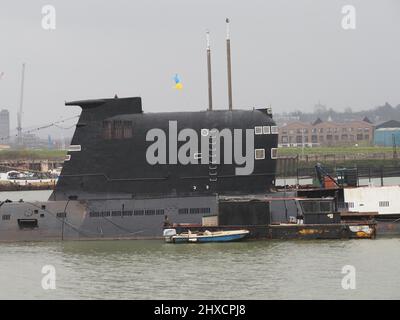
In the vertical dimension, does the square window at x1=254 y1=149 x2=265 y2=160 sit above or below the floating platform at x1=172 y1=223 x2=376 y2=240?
above

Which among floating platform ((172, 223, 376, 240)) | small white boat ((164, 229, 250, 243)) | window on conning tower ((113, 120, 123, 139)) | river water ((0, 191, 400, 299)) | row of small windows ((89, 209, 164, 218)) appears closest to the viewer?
river water ((0, 191, 400, 299))

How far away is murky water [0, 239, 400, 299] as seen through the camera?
29.9 metres

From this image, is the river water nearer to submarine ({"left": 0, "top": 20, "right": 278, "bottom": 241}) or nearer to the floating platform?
the floating platform

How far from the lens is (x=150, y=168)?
43156 mm

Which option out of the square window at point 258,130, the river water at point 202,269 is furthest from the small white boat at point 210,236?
the square window at point 258,130

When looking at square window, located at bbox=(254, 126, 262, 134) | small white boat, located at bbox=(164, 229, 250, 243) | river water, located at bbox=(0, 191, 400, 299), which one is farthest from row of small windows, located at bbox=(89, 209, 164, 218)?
square window, located at bbox=(254, 126, 262, 134)

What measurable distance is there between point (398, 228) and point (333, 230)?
4.10 metres

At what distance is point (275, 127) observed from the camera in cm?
4259

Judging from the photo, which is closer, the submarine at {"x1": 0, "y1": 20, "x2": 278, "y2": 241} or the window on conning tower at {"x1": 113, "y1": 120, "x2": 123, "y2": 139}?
the submarine at {"x1": 0, "y1": 20, "x2": 278, "y2": 241}

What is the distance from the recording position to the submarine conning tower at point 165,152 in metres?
42.2

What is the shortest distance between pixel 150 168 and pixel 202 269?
10079 millimetres

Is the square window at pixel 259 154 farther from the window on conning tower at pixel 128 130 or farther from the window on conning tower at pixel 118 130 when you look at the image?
the window on conning tower at pixel 118 130

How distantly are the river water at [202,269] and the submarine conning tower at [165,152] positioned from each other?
3.07m
